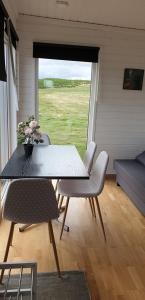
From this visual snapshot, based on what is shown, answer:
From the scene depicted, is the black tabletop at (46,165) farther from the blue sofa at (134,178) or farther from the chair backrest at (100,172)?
the blue sofa at (134,178)

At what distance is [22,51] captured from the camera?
11.0 ft

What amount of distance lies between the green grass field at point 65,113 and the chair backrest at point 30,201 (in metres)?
2.27

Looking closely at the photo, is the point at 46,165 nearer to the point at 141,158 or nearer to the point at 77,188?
the point at 77,188

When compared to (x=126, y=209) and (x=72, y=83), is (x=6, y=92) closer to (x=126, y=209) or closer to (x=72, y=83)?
(x=72, y=83)

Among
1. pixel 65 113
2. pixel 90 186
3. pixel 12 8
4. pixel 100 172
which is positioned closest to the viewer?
pixel 100 172

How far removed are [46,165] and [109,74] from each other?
217 centimetres

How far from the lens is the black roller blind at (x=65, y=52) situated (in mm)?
3346

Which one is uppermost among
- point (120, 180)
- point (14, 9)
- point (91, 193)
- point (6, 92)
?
point (14, 9)

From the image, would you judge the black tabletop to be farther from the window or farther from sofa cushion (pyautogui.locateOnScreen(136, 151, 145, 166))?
sofa cushion (pyautogui.locateOnScreen(136, 151, 145, 166))

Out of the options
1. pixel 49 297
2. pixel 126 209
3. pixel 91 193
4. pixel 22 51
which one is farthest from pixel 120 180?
pixel 22 51

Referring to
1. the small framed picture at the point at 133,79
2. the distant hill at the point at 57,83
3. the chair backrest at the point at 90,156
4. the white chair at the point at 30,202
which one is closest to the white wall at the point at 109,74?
the small framed picture at the point at 133,79

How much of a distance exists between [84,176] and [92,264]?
30.1 inches

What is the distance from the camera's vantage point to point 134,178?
3004mm

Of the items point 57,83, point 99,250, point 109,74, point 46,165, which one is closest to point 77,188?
point 46,165
